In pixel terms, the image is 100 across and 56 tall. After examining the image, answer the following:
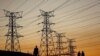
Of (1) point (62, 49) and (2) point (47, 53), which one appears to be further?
(1) point (62, 49)

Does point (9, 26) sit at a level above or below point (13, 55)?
above

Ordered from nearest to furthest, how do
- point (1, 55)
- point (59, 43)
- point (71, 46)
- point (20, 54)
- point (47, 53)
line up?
point (1, 55)
point (20, 54)
point (47, 53)
point (59, 43)
point (71, 46)

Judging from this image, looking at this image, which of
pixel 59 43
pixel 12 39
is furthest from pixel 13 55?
pixel 59 43

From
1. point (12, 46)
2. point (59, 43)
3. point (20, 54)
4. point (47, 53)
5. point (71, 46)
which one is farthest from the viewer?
point (71, 46)

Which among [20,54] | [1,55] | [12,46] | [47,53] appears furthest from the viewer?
[12,46]

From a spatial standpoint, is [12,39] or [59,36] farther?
[59,36]

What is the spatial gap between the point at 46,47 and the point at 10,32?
1045 cm

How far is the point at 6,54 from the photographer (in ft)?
160

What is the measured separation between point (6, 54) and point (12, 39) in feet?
71.2

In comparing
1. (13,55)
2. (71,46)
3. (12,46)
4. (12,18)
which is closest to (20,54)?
(13,55)

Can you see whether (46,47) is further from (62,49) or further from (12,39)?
(62,49)

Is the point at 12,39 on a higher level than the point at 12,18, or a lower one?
lower

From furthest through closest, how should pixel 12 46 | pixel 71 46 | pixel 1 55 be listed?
1. pixel 71 46
2. pixel 12 46
3. pixel 1 55

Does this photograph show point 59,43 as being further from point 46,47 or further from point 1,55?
point 1,55
